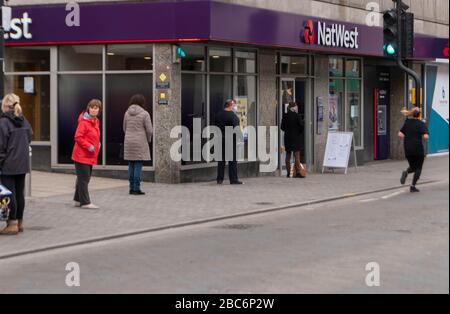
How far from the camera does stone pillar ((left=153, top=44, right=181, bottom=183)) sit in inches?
669

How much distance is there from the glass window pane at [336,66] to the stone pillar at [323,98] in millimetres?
510

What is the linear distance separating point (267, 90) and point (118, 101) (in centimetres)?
407

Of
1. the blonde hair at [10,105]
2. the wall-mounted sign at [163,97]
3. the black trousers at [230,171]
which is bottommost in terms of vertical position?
the black trousers at [230,171]

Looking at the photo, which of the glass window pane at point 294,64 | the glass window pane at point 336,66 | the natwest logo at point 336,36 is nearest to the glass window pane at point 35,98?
the glass window pane at point 294,64

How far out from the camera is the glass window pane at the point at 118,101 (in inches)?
683

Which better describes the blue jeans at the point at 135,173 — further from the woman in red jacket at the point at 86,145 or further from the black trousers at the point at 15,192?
the black trousers at the point at 15,192

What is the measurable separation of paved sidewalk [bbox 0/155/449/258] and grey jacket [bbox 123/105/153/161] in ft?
2.55

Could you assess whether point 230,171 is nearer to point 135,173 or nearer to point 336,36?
point 135,173

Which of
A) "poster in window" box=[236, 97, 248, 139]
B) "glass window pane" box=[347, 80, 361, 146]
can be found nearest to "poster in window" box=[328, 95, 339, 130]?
"glass window pane" box=[347, 80, 361, 146]

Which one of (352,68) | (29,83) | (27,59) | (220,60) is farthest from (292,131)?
(27,59)

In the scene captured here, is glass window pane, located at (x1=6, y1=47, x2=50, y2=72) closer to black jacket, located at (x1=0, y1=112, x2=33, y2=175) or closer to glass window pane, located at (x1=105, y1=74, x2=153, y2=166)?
glass window pane, located at (x1=105, y1=74, x2=153, y2=166)

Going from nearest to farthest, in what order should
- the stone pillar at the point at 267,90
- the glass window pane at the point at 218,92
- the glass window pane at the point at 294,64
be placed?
the glass window pane at the point at 218,92 → the stone pillar at the point at 267,90 → the glass window pane at the point at 294,64

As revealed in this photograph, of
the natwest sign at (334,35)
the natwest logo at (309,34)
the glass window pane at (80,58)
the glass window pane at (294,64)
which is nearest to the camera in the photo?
the glass window pane at (80,58)
